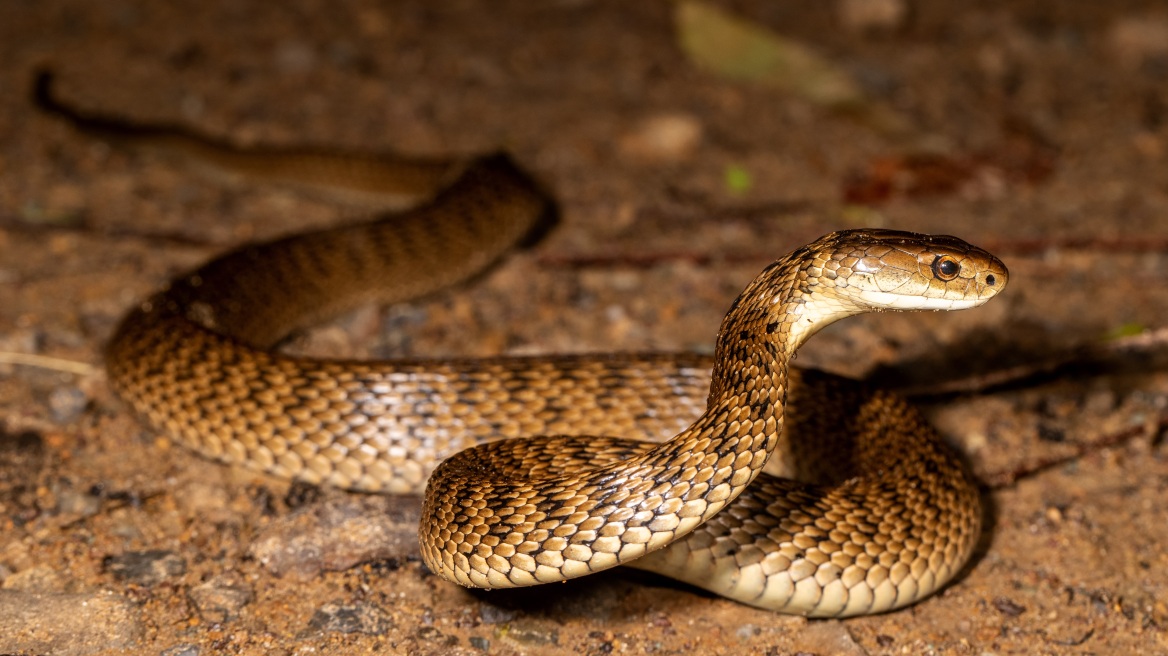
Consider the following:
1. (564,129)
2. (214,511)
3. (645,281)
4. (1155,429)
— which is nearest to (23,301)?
(214,511)

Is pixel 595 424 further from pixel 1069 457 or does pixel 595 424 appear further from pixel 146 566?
pixel 1069 457

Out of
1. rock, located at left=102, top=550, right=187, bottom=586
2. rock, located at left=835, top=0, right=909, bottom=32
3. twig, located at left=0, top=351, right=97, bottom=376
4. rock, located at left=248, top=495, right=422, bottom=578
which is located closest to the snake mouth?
rock, located at left=248, top=495, right=422, bottom=578

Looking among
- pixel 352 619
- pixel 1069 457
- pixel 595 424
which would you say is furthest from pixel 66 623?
pixel 1069 457

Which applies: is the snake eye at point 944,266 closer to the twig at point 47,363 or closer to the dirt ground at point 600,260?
the dirt ground at point 600,260

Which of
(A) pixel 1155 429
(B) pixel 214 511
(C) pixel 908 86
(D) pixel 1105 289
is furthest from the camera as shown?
(C) pixel 908 86

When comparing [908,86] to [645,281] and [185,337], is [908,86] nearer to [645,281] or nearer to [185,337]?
[645,281]

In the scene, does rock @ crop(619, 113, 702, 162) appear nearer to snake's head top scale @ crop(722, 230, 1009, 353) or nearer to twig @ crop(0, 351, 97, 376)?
twig @ crop(0, 351, 97, 376)

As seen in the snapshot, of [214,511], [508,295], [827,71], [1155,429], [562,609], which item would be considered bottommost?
[214,511]
